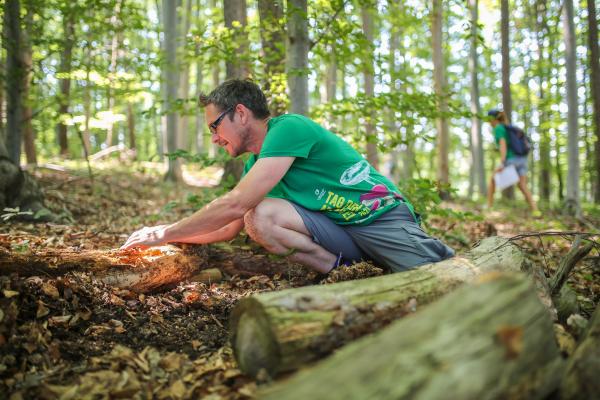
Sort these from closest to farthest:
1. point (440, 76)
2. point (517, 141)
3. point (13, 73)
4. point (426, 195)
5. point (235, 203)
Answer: point (235, 203) < point (426, 195) < point (13, 73) < point (517, 141) < point (440, 76)

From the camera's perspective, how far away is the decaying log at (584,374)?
145 cm

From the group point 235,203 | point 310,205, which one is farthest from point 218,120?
point 310,205

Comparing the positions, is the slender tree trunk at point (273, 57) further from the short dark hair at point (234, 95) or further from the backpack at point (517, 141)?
the backpack at point (517, 141)

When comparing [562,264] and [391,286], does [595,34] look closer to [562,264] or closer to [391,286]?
[562,264]

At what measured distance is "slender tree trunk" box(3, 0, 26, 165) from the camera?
193 inches

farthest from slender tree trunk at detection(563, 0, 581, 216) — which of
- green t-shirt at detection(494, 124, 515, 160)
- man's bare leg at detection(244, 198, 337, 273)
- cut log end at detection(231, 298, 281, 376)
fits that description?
cut log end at detection(231, 298, 281, 376)

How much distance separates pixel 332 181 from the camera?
9.47 feet

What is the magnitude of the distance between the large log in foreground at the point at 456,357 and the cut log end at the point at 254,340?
36 cm

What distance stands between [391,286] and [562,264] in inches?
60.4

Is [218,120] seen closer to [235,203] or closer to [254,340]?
[235,203]

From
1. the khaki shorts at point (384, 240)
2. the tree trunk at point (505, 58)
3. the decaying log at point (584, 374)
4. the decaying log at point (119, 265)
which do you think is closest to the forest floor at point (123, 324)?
the decaying log at point (119, 265)

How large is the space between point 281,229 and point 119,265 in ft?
3.68

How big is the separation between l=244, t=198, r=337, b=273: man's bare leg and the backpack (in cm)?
606

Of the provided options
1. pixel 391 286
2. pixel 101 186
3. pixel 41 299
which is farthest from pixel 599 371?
pixel 101 186
